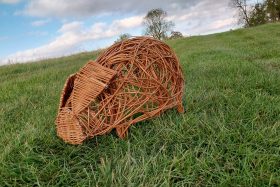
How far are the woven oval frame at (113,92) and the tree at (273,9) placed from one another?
58841 mm

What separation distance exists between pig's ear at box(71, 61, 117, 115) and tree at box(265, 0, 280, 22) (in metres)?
59.2

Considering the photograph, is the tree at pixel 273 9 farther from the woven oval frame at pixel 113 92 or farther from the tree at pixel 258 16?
the woven oval frame at pixel 113 92

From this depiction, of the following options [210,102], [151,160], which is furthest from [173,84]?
[151,160]

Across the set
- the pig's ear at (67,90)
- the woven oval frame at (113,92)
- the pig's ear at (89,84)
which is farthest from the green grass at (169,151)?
the pig's ear at (89,84)

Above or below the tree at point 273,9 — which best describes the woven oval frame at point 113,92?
below

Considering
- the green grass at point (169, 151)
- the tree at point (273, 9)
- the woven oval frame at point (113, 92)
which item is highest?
the tree at point (273, 9)

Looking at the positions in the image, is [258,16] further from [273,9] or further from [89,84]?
[89,84]

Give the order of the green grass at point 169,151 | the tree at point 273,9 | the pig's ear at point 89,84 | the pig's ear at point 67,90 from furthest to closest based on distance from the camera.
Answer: the tree at point 273,9
the pig's ear at point 67,90
the pig's ear at point 89,84
the green grass at point 169,151

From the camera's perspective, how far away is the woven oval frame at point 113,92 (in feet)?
11.4

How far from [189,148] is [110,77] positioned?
1092mm

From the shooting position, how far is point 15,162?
3113mm

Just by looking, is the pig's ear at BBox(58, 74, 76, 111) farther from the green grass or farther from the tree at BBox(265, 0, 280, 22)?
the tree at BBox(265, 0, 280, 22)

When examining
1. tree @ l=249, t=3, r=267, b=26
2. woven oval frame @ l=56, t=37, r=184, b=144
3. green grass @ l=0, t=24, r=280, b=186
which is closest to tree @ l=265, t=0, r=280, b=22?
tree @ l=249, t=3, r=267, b=26

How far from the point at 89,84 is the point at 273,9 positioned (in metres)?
59.9
